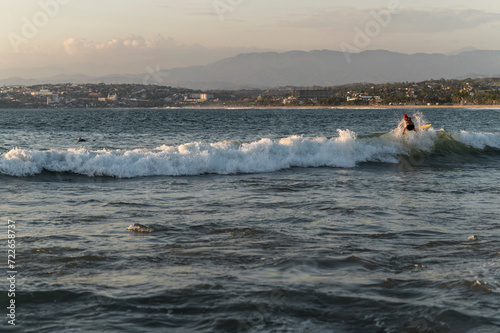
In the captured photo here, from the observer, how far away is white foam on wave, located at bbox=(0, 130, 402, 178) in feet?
64.2

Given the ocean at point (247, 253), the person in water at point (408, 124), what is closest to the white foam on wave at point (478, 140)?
the person in water at point (408, 124)

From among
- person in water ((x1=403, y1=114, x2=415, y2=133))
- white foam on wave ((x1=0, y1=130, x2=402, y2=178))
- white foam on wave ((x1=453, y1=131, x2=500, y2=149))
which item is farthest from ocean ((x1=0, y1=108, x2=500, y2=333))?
white foam on wave ((x1=453, y1=131, x2=500, y2=149))

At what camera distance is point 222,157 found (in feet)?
72.1

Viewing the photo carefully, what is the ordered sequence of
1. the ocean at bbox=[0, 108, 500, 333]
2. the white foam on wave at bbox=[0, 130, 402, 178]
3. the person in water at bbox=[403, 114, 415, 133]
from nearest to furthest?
the ocean at bbox=[0, 108, 500, 333]
the white foam on wave at bbox=[0, 130, 402, 178]
the person in water at bbox=[403, 114, 415, 133]

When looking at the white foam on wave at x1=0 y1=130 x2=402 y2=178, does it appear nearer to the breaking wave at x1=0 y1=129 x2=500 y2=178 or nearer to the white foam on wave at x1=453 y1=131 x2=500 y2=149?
the breaking wave at x1=0 y1=129 x2=500 y2=178

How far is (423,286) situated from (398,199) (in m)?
7.69

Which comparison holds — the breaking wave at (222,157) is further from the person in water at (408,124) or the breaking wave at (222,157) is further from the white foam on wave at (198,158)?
the person in water at (408,124)

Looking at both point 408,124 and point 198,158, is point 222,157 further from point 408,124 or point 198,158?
point 408,124

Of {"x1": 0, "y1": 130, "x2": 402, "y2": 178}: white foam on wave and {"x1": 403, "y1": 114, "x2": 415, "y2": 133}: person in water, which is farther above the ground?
{"x1": 403, "y1": 114, "x2": 415, "y2": 133}: person in water

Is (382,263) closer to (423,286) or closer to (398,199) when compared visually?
(423,286)

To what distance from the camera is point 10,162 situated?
1888 cm

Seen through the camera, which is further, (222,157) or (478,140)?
(478,140)

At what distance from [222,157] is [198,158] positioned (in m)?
1.19

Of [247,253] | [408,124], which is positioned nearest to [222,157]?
[408,124]
